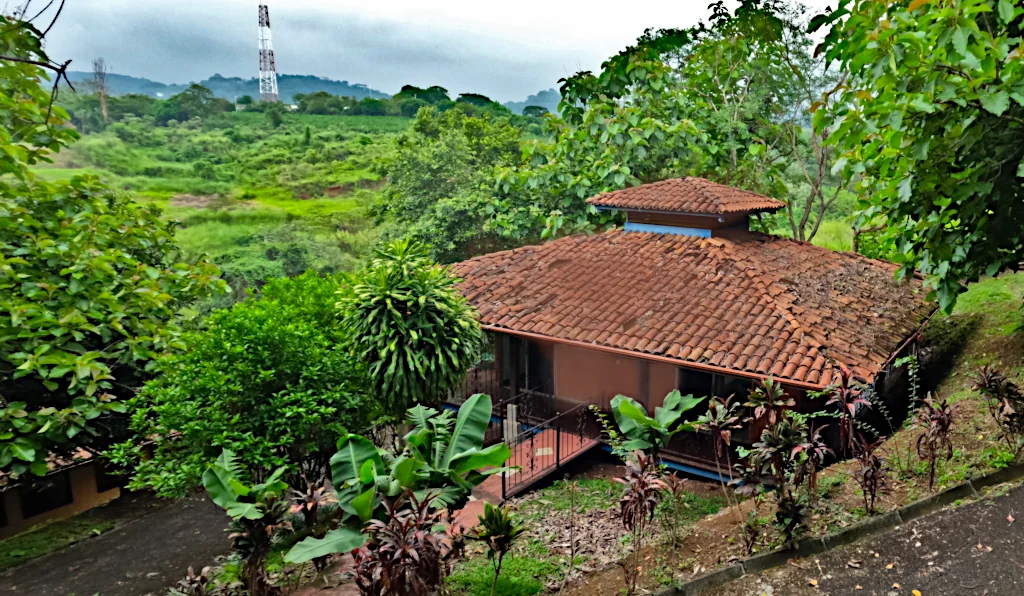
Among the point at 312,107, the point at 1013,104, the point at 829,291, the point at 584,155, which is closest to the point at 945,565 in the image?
the point at 1013,104

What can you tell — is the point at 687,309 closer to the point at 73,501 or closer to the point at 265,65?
the point at 73,501

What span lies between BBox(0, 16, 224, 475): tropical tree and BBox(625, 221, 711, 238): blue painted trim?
980 centimetres

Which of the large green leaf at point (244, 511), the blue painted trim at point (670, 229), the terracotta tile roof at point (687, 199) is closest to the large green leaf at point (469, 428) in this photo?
the large green leaf at point (244, 511)

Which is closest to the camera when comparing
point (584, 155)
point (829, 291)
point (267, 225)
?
point (829, 291)

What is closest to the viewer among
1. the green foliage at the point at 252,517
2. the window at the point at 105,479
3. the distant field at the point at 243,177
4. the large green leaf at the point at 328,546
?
the large green leaf at the point at 328,546

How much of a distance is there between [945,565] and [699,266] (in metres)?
8.32

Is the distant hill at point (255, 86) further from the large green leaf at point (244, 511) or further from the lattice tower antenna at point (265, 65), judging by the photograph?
the large green leaf at point (244, 511)

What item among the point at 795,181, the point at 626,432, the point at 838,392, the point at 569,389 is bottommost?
the point at 569,389

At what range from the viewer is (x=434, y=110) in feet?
131

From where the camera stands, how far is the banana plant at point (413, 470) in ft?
23.4

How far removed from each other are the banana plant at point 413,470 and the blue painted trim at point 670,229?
831 cm

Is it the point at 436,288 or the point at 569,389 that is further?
the point at 569,389

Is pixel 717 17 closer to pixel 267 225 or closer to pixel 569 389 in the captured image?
pixel 569 389

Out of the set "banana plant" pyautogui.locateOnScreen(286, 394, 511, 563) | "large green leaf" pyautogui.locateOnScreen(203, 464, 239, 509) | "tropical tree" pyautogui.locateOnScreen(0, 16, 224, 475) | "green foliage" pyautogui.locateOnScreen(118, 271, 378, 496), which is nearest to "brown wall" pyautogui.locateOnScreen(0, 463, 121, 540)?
"tropical tree" pyautogui.locateOnScreen(0, 16, 224, 475)
